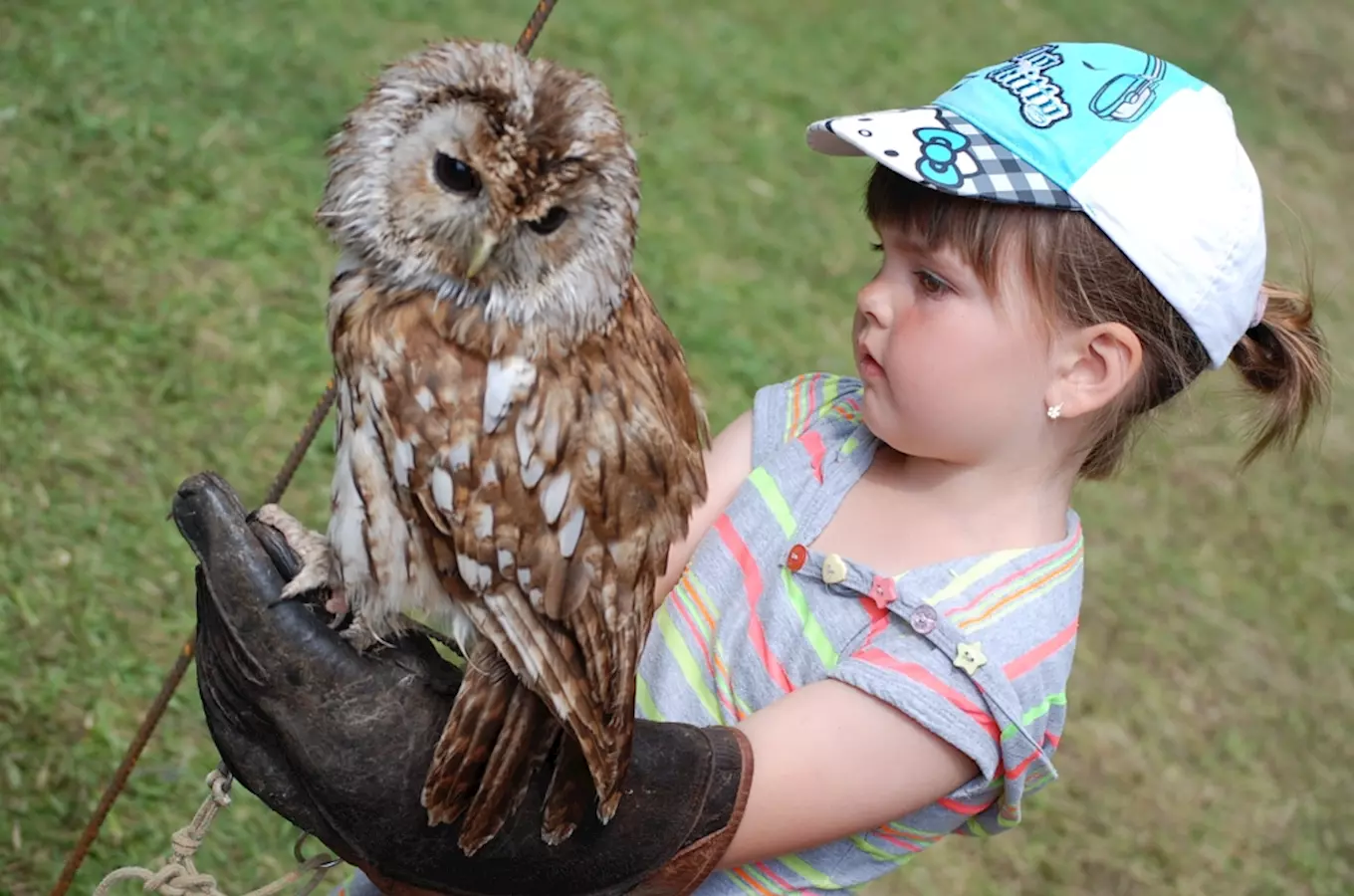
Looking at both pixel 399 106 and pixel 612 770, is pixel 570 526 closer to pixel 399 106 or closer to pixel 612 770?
pixel 612 770

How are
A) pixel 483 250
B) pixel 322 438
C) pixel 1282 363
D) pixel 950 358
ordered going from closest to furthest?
pixel 483 250
pixel 950 358
pixel 1282 363
pixel 322 438

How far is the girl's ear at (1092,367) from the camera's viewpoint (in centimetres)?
130

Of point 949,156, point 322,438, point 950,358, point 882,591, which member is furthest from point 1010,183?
point 322,438

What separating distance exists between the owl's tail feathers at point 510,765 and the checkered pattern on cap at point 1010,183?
0.59 metres

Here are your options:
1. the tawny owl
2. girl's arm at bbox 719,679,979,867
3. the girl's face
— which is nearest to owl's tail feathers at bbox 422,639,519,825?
the tawny owl

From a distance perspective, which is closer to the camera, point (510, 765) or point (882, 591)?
point (510, 765)

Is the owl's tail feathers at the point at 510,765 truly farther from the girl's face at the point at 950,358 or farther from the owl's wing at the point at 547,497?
the girl's face at the point at 950,358

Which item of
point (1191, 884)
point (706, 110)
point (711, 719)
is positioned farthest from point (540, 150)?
point (706, 110)

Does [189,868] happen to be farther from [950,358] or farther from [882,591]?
[950,358]

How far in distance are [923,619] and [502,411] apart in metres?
0.45

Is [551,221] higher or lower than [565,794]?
higher

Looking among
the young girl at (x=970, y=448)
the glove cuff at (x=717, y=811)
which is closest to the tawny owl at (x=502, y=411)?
the glove cuff at (x=717, y=811)

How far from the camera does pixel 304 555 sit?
123cm

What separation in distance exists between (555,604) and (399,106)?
43cm
